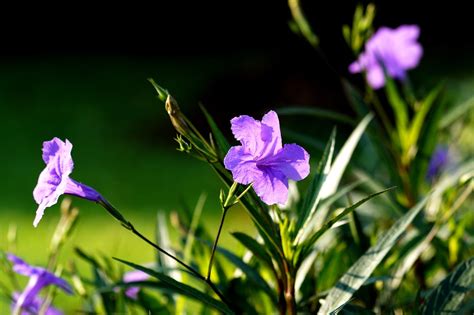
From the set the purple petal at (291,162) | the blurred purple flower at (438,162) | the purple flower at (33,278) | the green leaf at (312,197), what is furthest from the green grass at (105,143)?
the purple petal at (291,162)

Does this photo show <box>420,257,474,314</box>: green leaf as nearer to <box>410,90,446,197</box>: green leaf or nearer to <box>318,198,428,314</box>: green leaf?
<box>318,198,428,314</box>: green leaf

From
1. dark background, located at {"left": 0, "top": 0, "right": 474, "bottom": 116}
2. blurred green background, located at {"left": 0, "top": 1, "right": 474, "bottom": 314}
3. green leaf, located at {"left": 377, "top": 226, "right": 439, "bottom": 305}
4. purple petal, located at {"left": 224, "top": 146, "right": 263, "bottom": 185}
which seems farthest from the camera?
dark background, located at {"left": 0, "top": 0, "right": 474, "bottom": 116}

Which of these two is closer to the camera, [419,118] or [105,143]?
[419,118]

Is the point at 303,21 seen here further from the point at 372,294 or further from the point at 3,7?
the point at 3,7

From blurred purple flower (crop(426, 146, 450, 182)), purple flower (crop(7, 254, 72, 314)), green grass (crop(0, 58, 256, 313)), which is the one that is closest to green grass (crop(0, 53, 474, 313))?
green grass (crop(0, 58, 256, 313))

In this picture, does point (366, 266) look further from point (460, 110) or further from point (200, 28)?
point (200, 28)

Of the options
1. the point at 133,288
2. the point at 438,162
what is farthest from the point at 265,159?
the point at 438,162

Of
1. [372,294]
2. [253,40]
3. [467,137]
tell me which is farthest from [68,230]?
[253,40]
